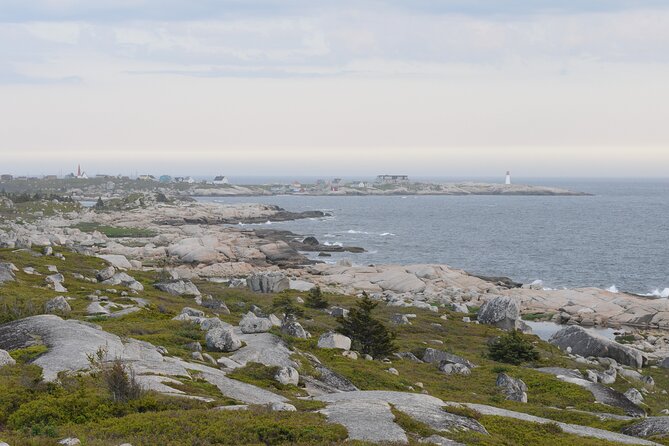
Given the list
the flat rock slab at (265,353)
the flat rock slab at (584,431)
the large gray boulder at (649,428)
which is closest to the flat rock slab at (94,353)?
the flat rock slab at (265,353)

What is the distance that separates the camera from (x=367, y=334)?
37.9 meters

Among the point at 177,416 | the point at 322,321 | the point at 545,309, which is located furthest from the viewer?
the point at 545,309

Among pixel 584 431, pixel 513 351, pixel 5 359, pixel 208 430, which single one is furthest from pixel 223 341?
pixel 513 351

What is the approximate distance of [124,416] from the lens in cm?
1694

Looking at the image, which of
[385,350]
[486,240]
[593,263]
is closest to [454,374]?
[385,350]

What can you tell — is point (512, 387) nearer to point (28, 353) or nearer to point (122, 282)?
point (28, 353)

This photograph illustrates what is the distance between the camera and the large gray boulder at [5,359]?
21.7m

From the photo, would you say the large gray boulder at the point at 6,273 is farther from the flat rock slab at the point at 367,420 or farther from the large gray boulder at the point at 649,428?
the large gray boulder at the point at 649,428

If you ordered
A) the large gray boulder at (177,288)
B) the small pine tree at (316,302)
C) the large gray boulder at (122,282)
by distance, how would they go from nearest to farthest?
the large gray boulder at (122,282) → the large gray boulder at (177,288) → the small pine tree at (316,302)

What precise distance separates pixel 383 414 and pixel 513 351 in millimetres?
27855

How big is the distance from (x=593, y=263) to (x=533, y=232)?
1987 inches

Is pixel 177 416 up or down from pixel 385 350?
up

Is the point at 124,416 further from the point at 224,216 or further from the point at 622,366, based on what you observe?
the point at 224,216

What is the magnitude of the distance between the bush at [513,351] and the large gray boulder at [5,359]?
31.1 metres
